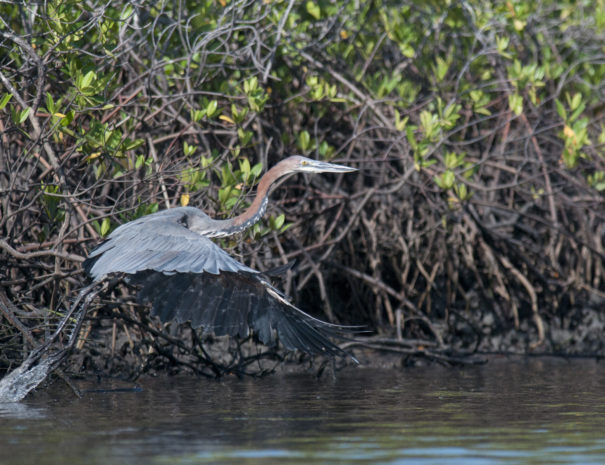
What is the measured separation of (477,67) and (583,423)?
5167mm

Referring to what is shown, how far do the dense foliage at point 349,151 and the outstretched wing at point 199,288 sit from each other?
1.68ft

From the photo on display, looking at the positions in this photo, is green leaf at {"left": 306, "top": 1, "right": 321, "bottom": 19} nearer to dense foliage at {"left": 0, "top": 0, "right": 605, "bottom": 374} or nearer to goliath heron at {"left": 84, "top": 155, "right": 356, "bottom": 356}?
dense foliage at {"left": 0, "top": 0, "right": 605, "bottom": 374}

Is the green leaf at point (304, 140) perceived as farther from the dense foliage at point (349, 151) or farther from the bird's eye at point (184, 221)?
the bird's eye at point (184, 221)

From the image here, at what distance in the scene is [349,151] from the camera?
8.37m

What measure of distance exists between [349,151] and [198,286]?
2.71 m

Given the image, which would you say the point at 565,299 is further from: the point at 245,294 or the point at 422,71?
the point at 245,294

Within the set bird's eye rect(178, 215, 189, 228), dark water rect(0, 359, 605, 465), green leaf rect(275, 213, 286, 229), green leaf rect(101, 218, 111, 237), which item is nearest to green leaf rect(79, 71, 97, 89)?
green leaf rect(101, 218, 111, 237)

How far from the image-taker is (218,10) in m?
8.45

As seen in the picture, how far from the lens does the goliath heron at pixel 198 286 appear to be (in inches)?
223

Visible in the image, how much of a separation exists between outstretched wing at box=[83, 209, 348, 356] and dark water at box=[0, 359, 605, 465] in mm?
436

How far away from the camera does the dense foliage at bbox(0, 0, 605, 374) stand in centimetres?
684

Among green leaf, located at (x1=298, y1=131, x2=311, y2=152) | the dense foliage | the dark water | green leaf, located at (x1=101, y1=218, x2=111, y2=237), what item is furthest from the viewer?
green leaf, located at (x1=298, y1=131, x2=311, y2=152)

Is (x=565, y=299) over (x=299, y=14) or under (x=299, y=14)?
under

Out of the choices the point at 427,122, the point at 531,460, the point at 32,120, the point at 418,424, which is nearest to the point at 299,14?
the point at 427,122
